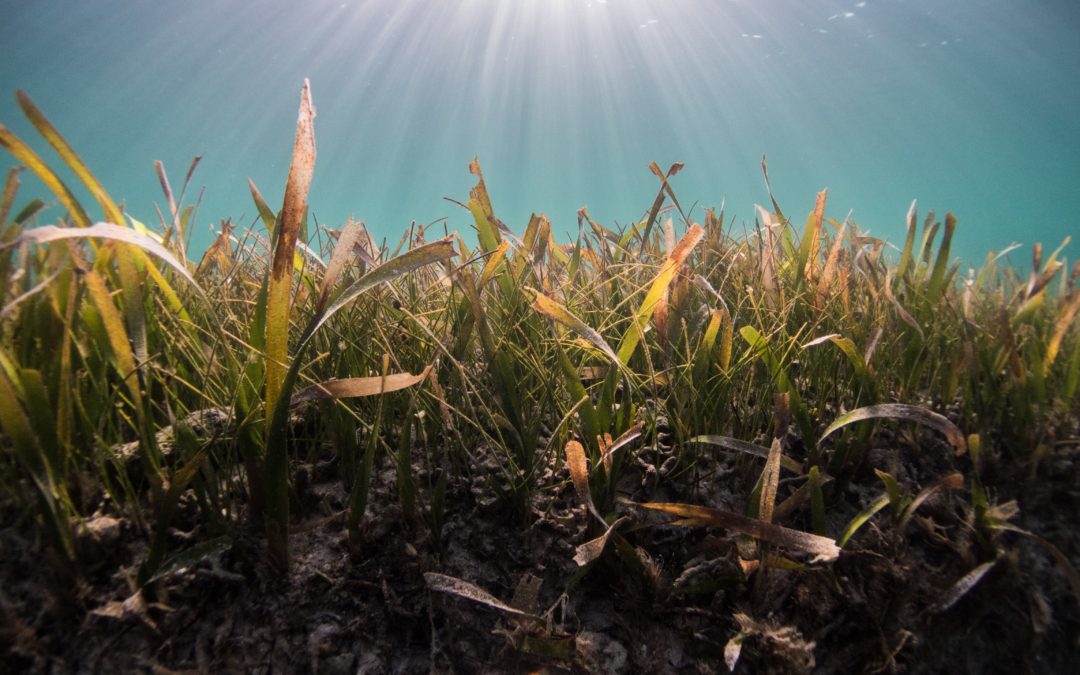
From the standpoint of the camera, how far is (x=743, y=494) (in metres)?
1.06

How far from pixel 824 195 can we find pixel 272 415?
5.60ft

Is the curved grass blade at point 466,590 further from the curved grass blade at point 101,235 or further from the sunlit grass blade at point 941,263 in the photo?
the sunlit grass blade at point 941,263

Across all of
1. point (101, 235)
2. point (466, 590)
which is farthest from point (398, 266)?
point (466, 590)

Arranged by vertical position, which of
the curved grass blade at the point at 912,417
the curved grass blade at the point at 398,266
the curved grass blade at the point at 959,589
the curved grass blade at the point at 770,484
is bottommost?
the curved grass blade at the point at 959,589

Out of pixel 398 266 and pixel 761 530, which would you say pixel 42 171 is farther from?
pixel 761 530

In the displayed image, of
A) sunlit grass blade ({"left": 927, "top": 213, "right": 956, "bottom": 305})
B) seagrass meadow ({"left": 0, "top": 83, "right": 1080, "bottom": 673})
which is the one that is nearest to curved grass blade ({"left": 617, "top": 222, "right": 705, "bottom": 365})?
seagrass meadow ({"left": 0, "top": 83, "right": 1080, "bottom": 673})

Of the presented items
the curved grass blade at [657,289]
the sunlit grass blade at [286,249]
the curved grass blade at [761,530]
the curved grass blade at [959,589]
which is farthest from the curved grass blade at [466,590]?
the curved grass blade at [959,589]

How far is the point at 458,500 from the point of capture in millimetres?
984

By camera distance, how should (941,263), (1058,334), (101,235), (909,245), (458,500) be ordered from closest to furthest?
1. (101,235)
2. (458,500)
3. (1058,334)
4. (941,263)
5. (909,245)

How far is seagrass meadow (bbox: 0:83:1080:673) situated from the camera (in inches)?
28.7

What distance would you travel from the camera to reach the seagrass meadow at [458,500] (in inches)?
28.7

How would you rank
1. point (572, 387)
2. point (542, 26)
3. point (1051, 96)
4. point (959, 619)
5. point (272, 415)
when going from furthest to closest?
point (1051, 96), point (542, 26), point (572, 387), point (959, 619), point (272, 415)

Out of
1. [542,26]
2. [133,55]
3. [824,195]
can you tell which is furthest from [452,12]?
[824,195]

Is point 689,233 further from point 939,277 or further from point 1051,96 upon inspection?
point 1051,96
